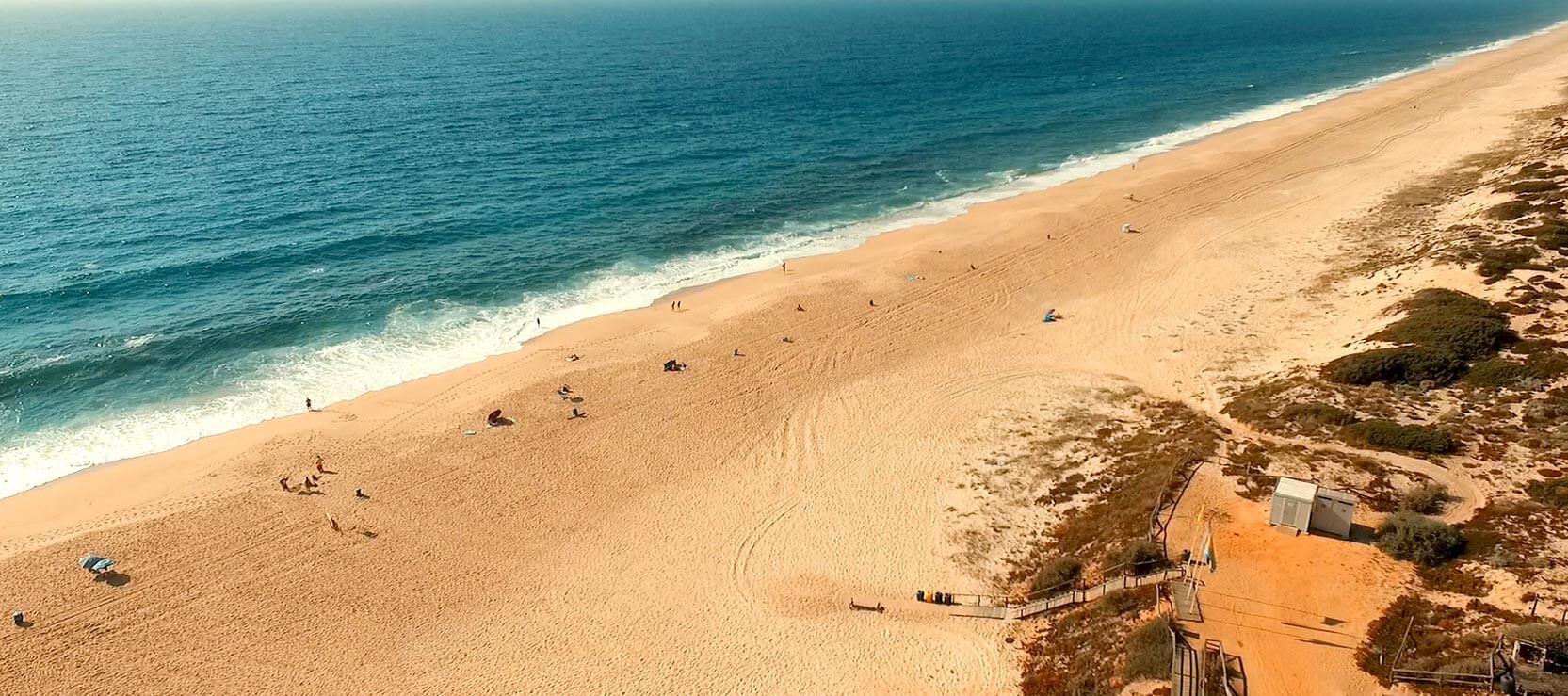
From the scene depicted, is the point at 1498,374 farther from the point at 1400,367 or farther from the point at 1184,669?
the point at 1184,669

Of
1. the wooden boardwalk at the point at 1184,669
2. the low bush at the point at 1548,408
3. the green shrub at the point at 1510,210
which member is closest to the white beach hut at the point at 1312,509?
the wooden boardwalk at the point at 1184,669

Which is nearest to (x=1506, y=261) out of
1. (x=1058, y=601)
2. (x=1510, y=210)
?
(x=1510, y=210)

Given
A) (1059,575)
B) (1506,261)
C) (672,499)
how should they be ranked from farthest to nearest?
(1506,261) < (672,499) < (1059,575)

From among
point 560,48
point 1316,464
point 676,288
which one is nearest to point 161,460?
point 676,288

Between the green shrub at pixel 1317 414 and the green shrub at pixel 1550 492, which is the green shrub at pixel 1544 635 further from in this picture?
the green shrub at pixel 1317 414

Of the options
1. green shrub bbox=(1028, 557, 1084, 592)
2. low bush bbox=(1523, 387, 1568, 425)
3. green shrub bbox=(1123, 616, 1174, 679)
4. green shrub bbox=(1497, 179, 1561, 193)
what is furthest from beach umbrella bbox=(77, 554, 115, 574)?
green shrub bbox=(1497, 179, 1561, 193)

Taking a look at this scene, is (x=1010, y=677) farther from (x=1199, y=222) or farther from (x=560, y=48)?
(x=560, y=48)
